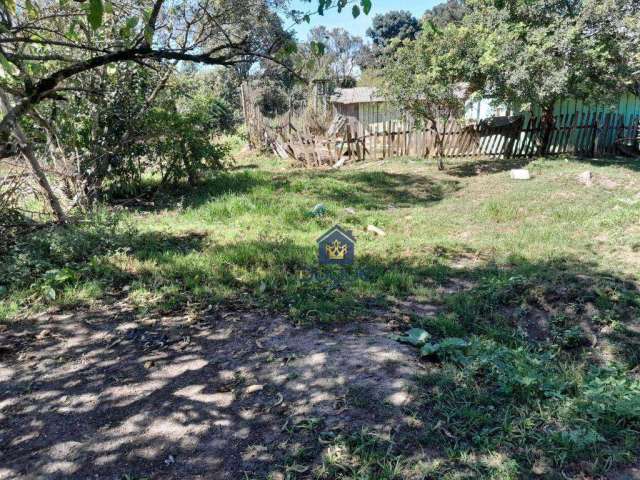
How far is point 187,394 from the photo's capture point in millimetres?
2764

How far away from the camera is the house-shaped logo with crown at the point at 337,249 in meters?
4.98

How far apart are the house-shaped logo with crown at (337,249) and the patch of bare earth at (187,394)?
139cm

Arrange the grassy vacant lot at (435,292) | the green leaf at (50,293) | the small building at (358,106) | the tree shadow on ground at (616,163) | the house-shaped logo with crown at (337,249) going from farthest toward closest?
1. the small building at (358,106)
2. the tree shadow on ground at (616,163)
3. the house-shaped logo with crown at (337,249)
4. the green leaf at (50,293)
5. the grassy vacant lot at (435,292)

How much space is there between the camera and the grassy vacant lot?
7.36 ft

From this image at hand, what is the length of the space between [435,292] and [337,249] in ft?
3.83

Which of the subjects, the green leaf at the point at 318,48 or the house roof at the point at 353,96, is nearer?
the green leaf at the point at 318,48

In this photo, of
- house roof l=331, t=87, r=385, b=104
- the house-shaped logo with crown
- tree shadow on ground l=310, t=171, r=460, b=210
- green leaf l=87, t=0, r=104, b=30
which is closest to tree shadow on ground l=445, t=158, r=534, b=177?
tree shadow on ground l=310, t=171, r=460, b=210

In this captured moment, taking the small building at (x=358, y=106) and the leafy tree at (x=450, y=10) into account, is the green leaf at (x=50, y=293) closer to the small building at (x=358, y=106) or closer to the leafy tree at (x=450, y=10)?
the small building at (x=358, y=106)

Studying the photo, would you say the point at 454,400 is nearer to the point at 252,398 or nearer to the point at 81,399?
the point at 252,398

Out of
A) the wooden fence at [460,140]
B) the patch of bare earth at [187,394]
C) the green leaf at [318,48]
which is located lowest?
the patch of bare earth at [187,394]

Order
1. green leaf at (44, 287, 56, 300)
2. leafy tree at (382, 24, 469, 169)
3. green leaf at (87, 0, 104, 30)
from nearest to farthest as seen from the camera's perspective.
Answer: green leaf at (87, 0, 104, 30) < green leaf at (44, 287, 56, 300) < leafy tree at (382, 24, 469, 169)

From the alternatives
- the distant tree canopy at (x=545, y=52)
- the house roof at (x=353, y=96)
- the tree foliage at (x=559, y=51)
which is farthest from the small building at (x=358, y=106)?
the distant tree canopy at (x=545, y=52)

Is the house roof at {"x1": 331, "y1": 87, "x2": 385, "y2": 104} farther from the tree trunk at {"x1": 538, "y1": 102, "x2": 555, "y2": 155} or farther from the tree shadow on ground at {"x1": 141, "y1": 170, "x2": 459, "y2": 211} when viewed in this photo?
the tree shadow on ground at {"x1": 141, "y1": 170, "x2": 459, "y2": 211}

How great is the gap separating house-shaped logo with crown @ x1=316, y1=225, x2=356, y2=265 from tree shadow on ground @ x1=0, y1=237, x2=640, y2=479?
30cm
